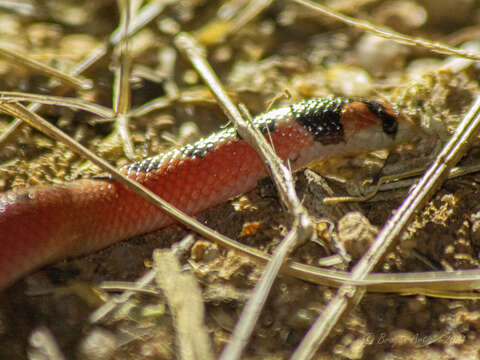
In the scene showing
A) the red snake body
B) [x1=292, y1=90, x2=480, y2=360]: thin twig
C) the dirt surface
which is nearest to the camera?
[x1=292, y1=90, x2=480, y2=360]: thin twig

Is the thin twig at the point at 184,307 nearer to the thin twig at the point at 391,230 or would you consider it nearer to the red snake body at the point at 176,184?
the thin twig at the point at 391,230

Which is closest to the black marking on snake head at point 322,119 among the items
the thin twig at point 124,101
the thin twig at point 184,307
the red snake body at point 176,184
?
the red snake body at point 176,184

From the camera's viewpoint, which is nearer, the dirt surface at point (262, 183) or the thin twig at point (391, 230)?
the thin twig at point (391, 230)

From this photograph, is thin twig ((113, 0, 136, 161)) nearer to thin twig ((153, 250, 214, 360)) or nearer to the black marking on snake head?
the black marking on snake head

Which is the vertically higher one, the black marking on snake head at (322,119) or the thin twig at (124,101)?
the thin twig at (124,101)

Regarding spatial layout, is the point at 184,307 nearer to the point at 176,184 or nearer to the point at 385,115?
the point at 176,184

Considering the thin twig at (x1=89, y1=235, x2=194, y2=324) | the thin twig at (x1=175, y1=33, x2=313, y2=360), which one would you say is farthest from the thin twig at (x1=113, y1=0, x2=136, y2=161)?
the thin twig at (x1=89, y1=235, x2=194, y2=324)

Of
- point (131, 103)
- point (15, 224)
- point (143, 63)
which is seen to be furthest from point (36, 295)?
point (143, 63)

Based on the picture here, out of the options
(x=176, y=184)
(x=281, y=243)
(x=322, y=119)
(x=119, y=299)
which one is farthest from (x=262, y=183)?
(x=119, y=299)
